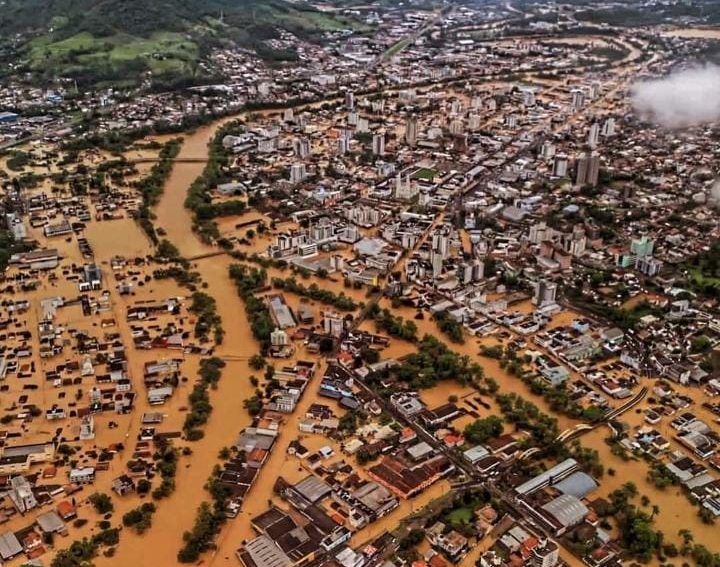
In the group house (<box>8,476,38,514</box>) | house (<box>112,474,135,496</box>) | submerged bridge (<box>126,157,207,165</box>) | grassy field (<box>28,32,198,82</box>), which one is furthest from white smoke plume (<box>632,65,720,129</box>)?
house (<box>8,476,38,514</box>)

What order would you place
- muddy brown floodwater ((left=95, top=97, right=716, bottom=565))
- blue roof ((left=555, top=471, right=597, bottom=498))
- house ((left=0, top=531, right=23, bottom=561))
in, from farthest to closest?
blue roof ((left=555, top=471, right=597, bottom=498))
muddy brown floodwater ((left=95, top=97, right=716, bottom=565))
house ((left=0, top=531, right=23, bottom=561))

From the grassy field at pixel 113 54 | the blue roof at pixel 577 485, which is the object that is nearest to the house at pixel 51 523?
the blue roof at pixel 577 485

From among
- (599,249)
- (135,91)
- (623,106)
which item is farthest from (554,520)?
(135,91)

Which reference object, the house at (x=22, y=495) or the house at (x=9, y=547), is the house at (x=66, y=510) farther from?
the house at (x=9, y=547)

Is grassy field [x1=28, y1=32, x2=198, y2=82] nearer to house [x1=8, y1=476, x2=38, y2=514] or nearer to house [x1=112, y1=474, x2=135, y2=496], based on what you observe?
house [x1=8, y1=476, x2=38, y2=514]

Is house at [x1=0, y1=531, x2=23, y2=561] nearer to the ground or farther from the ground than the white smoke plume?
farther from the ground

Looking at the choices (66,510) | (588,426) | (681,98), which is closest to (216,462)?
(66,510)

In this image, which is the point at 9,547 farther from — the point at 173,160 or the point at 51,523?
the point at 173,160
